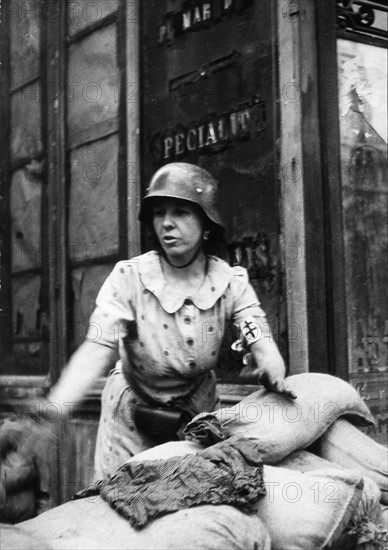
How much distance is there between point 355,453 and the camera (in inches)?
143

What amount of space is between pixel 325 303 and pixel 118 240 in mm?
1599

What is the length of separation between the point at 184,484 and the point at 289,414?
2.37 ft

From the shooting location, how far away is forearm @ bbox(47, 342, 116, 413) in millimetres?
3410

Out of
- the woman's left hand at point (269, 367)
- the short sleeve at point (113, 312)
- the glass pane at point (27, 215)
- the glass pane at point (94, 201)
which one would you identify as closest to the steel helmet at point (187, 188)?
the short sleeve at point (113, 312)

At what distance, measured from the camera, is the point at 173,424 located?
12.2 feet

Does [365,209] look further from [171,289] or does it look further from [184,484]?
[184,484]

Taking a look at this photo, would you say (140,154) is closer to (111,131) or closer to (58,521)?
(111,131)

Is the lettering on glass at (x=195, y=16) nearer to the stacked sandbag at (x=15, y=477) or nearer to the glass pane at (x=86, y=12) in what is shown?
the glass pane at (x=86, y=12)

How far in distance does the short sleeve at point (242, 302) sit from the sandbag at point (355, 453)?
0.58 meters

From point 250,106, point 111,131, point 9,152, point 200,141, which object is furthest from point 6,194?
point 250,106

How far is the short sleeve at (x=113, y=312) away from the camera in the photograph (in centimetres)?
357

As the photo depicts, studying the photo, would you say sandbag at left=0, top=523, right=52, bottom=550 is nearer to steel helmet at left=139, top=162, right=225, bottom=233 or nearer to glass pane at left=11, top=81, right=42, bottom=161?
steel helmet at left=139, top=162, right=225, bottom=233

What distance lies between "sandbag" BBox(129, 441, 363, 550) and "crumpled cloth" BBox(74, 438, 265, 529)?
68mm

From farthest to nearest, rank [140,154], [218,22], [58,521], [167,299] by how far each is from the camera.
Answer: [140,154], [218,22], [167,299], [58,521]
